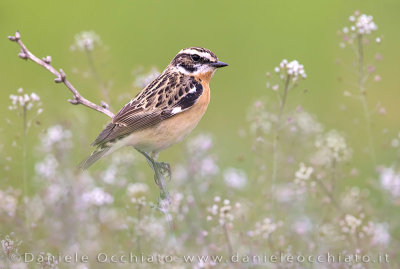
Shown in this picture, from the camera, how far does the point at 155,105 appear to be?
19.5ft

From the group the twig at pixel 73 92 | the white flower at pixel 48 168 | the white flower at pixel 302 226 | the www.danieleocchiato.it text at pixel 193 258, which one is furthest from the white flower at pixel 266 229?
the white flower at pixel 48 168

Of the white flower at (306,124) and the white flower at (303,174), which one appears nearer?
the white flower at (303,174)

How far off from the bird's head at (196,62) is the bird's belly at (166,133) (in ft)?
1.19

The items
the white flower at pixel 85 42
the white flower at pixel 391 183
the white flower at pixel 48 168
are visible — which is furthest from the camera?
the white flower at pixel 48 168

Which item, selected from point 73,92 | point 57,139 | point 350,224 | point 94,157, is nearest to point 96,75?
point 57,139

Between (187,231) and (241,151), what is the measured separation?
171 inches

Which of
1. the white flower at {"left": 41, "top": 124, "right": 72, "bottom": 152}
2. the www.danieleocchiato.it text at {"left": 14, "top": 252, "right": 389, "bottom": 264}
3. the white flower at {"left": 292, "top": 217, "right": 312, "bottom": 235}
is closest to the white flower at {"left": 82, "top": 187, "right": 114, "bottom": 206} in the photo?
the white flower at {"left": 41, "top": 124, "right": 72, "bottom": 152}

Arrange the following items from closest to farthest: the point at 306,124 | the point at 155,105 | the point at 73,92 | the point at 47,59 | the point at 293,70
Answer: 1. the point at 47,59
2. the point at 73,92
3. the point at 293,70
4. the point at 155,105
5. the point at 306,124

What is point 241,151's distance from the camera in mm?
11297

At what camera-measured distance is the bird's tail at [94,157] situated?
5374mm

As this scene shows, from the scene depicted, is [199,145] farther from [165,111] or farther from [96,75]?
[165,111]

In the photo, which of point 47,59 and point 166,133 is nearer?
point 47,59

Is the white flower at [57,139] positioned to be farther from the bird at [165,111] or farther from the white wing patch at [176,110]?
the white wing patch at [176,110]

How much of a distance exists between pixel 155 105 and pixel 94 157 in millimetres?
795
